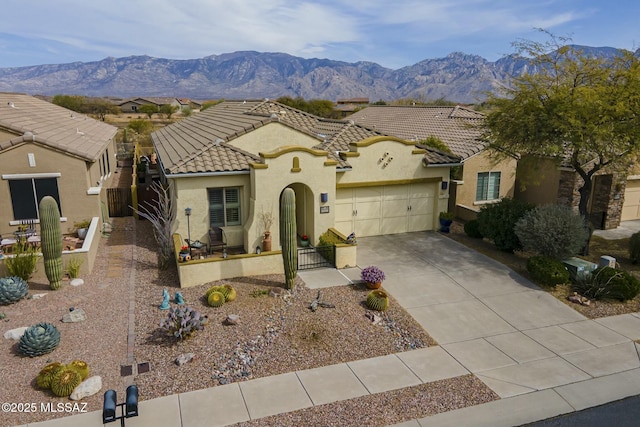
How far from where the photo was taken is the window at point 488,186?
23562 mm

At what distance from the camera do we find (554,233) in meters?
15.8

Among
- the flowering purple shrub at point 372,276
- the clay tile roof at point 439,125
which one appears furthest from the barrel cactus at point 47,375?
the clay tile roof at point 439,125

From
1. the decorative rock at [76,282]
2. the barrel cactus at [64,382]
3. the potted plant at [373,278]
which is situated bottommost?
the barrel cactus at [64,382]

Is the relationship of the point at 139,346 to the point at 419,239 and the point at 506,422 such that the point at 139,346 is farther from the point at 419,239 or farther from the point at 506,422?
the point at 419,239

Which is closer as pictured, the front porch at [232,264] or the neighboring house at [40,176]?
the front porch at [232,264]

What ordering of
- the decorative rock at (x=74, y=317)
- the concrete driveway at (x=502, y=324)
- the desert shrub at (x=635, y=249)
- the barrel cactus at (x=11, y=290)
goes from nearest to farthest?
the concrete driveway at (x=502, y=324)
the decorative rock at (x=74, y=317)
the barrel cactus at (x=11, y=290)
the desert shrub at (x=635, y=249)

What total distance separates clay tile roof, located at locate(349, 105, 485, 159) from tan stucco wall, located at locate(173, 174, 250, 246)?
29.9ft

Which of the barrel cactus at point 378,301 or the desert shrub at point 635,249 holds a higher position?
the desert shrub at point 635,249

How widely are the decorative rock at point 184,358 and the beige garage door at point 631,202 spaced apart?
2227cm

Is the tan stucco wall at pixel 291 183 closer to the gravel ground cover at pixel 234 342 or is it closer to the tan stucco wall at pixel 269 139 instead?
the tan stucco wall at pixel 269 139

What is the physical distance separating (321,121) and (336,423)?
18.5m

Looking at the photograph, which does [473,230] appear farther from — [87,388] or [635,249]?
[87,388]

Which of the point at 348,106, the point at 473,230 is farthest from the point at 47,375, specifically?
the point at 348,106

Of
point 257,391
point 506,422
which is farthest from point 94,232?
point 506,422
